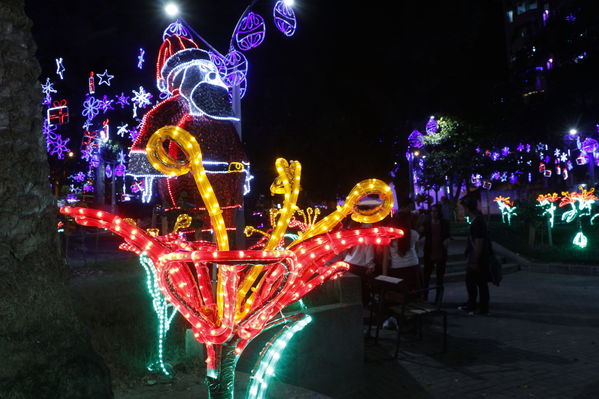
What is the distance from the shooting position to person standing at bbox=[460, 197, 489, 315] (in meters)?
8.95

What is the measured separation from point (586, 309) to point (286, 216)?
8275mm

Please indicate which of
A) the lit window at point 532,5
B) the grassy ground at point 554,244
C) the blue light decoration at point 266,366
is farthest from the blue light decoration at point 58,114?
the lit window at point 532,5

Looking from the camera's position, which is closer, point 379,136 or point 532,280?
point 532,280

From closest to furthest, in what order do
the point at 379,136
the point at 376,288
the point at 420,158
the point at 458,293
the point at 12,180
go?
the point at 12,180 < the point at 376,288 < the point at 458,293 < the point at 379,136 < the point at 420,158

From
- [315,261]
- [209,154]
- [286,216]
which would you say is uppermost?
[209,154]

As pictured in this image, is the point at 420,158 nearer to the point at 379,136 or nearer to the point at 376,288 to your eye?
the point at 379,136

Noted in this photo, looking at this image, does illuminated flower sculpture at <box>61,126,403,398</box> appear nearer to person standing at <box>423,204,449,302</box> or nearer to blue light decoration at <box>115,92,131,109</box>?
person standing at <box>423,204,449,302</box>

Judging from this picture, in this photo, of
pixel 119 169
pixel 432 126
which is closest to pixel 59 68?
pixel 119 169

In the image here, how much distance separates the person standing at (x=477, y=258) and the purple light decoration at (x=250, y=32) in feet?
16.1

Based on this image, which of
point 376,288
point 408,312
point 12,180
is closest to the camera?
point 12,180

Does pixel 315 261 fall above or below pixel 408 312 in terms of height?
above

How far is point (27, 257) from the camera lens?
3051mm

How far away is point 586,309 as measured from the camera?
9430 millimetres

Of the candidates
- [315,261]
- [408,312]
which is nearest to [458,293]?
[408,312]
